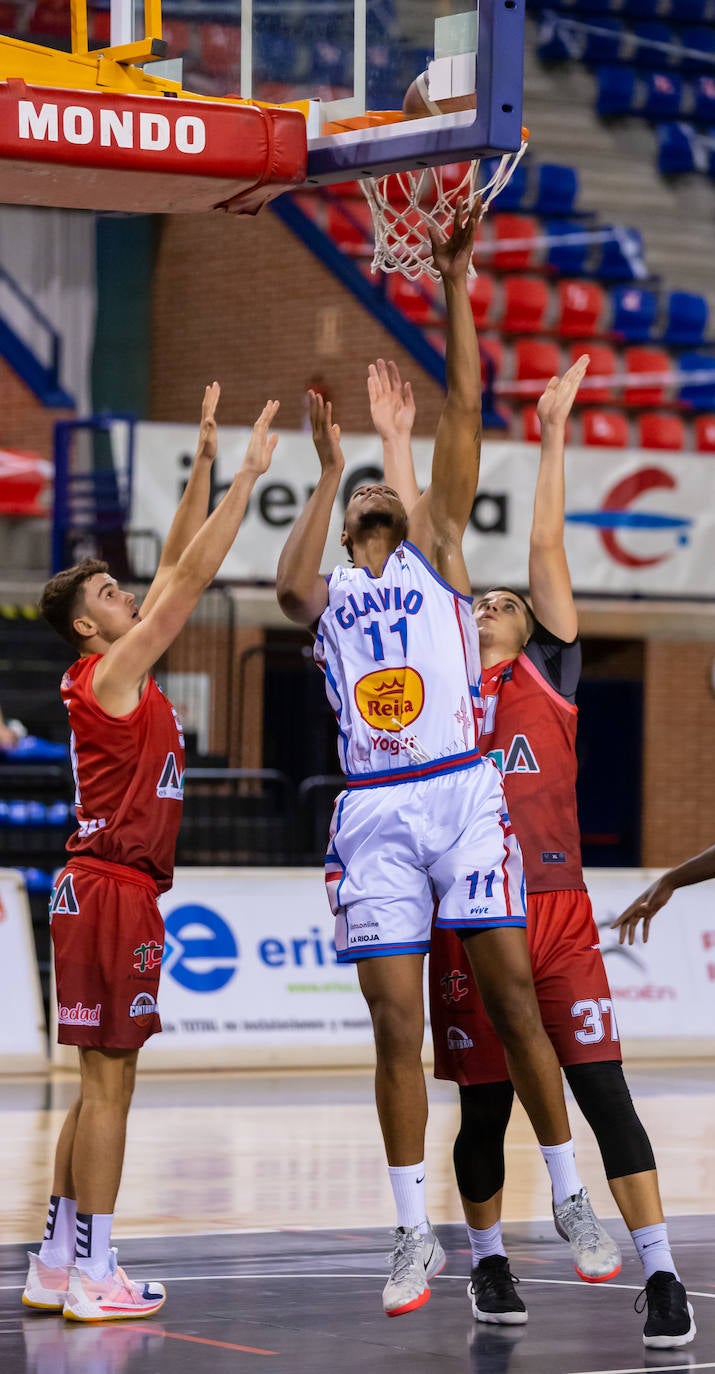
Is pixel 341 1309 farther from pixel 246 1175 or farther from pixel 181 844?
pixel 181 844

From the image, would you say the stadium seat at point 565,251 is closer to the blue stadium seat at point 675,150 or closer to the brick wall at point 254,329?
the blue stadium seat at point 675,150

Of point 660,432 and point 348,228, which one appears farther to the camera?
point 660,432

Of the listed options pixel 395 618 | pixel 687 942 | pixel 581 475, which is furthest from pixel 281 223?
pixel 395 618

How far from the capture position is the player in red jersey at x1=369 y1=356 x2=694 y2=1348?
19.4 feet

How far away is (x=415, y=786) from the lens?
19.6 ft

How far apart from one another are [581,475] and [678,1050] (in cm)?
561

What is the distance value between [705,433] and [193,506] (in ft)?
47.7

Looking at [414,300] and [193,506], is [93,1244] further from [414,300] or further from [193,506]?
[414,300]

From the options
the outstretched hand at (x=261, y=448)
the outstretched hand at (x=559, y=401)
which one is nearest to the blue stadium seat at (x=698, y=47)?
the outstretched hand at (x=559, y=401)

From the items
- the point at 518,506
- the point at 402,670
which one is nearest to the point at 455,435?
the point at 402,670

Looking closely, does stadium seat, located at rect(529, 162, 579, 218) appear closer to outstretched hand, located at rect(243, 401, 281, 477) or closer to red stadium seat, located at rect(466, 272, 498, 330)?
red stadium seat, located at rect(466, 272, 498, 330)

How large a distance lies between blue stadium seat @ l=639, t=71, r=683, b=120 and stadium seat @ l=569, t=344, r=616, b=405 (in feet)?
13.3

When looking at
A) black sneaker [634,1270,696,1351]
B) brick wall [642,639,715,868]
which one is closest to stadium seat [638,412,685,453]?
brick wall [642,639,715,868]

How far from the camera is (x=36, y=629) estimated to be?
18016 millimetres
